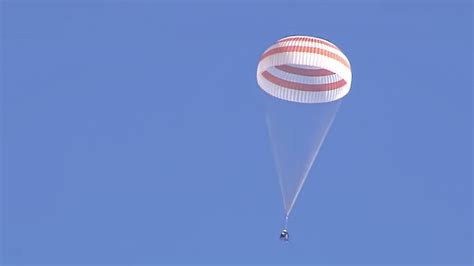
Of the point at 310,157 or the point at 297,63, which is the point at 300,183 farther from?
the point at 297,63

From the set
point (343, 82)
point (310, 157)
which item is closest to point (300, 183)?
point (310, 157)

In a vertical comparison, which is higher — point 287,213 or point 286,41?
point 286,41

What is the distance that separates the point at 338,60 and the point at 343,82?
1277 millimetres

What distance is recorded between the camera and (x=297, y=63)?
129ft

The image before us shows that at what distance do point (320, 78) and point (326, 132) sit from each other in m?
1.73

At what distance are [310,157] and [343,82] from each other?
2.53m

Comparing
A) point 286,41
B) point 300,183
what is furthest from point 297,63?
point 300,183

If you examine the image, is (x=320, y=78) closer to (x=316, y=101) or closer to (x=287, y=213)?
(x=316, y=101)

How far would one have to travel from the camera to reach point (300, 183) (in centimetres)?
4044

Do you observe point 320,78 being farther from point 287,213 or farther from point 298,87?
point 287,213

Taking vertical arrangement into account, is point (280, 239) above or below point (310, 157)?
below

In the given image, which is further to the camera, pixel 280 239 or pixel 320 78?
pixel 320 78

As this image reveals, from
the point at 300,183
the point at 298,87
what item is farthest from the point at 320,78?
the point at 300,183

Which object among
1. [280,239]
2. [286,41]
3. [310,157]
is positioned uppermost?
[286,41]
